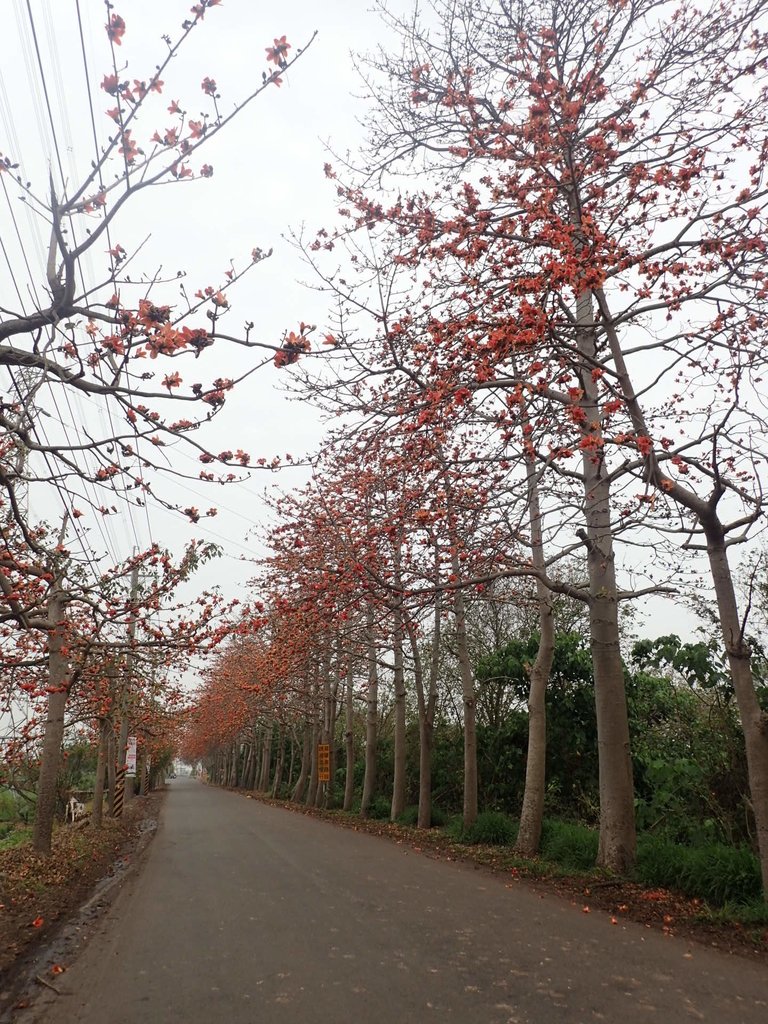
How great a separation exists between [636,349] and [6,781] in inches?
567

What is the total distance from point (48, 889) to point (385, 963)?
572cm

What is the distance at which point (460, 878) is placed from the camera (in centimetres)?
915

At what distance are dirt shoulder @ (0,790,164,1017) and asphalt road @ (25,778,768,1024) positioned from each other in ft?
1.30

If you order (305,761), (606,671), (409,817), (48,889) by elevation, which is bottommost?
(48,889)

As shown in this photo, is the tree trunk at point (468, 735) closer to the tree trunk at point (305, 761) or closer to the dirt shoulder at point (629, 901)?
the dirt shoulder at point (629, 901)

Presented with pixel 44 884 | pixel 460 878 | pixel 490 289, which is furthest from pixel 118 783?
pixel 490 289

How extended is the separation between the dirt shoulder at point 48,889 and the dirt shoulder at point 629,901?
4.96 metres

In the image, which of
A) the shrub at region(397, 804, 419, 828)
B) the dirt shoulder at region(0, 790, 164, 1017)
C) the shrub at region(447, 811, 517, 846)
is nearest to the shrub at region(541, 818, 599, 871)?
the shrub at region(447, 811, 517, 846)

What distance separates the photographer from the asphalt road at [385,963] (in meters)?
4.38

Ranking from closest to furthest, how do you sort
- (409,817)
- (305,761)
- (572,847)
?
1. (572,847)
2. (409,817)
3. (305,761)

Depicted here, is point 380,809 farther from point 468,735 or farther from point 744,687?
point 744,687

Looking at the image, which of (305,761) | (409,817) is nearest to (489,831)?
(409,817)

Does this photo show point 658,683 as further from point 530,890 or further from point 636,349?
point 636,349

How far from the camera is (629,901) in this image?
7258 mm
